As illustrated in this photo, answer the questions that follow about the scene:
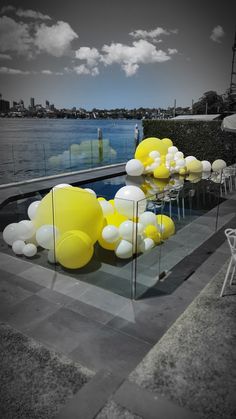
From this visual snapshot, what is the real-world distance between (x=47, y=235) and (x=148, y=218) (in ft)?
5.97

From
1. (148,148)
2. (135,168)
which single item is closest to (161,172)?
(135,168)

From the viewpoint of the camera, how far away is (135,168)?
14289mm

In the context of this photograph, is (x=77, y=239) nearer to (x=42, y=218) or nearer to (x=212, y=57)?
(x=42, y=218)

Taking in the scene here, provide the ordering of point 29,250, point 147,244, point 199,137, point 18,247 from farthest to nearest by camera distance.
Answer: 1. point 199,137
2. point 18,247
3. point 29,250
4. point 147,244

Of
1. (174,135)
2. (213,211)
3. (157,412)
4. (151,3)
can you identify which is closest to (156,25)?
(151,3)

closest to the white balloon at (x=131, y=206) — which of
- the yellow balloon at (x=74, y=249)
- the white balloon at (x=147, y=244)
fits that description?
the white balloon at (x=147, y=244)

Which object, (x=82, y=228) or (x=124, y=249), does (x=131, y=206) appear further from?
(x=82, y=228)

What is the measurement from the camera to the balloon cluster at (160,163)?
14266 millimetres

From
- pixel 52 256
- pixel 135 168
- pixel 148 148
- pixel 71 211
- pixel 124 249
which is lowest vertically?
pixel 52 256

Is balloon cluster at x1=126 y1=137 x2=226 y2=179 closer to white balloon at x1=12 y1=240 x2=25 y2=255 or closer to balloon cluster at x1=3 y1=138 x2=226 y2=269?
balloon cluster at x1=3 y1=138 x2=226 y2=269

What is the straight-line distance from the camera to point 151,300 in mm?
4820

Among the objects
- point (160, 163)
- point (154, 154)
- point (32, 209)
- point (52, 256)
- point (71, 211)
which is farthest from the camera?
point (154, 154)

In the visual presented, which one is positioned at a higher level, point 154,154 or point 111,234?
point 154,154

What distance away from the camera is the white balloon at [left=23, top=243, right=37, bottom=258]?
6.14m
